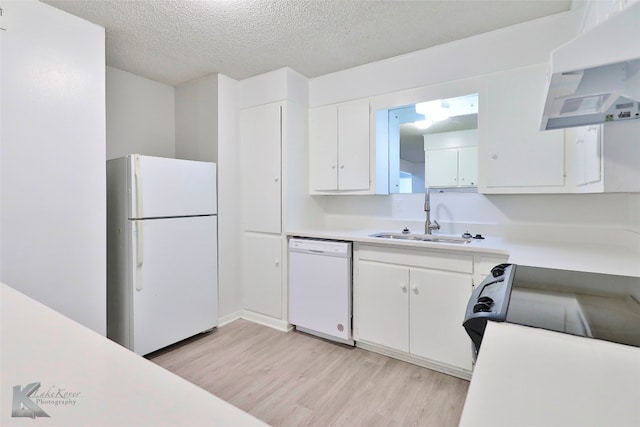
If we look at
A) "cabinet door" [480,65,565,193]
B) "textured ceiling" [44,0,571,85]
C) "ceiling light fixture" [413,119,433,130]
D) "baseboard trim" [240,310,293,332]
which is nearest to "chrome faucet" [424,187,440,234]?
"cabinet door" [480,65,565,193]

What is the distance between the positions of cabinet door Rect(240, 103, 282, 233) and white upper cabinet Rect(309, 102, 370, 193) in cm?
38

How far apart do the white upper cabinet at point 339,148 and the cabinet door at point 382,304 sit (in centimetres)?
80

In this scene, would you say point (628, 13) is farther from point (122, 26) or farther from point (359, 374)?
point (122, 26)

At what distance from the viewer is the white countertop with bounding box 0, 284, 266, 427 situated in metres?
0.42

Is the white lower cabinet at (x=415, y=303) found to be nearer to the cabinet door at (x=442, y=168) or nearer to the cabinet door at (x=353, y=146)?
the cabinet door at (x=353, y=146)

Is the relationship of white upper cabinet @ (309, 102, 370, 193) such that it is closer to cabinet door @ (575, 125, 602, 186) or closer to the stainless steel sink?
the stainless steel sink

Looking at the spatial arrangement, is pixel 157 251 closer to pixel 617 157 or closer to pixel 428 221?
pixel 428 221

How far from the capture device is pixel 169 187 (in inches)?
94.7

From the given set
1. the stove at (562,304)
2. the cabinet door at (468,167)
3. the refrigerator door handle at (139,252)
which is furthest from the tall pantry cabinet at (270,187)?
the stove at (562,304)

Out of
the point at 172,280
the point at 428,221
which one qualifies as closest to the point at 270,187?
the point at 172,280

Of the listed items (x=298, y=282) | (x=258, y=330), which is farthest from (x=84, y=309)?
(x=298, y=282)

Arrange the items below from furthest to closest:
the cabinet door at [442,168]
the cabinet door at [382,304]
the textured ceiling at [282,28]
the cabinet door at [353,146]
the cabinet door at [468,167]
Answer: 1. the cabinet door at [353,146]
2. the cabinet door at [442,168]
3. the cabinet door at [468,167]
4. the cabinet door at [382,304]
5. the textured ceiling at [282,28]

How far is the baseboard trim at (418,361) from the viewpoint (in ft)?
6.57

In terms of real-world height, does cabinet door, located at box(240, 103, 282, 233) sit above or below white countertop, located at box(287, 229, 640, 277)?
above
